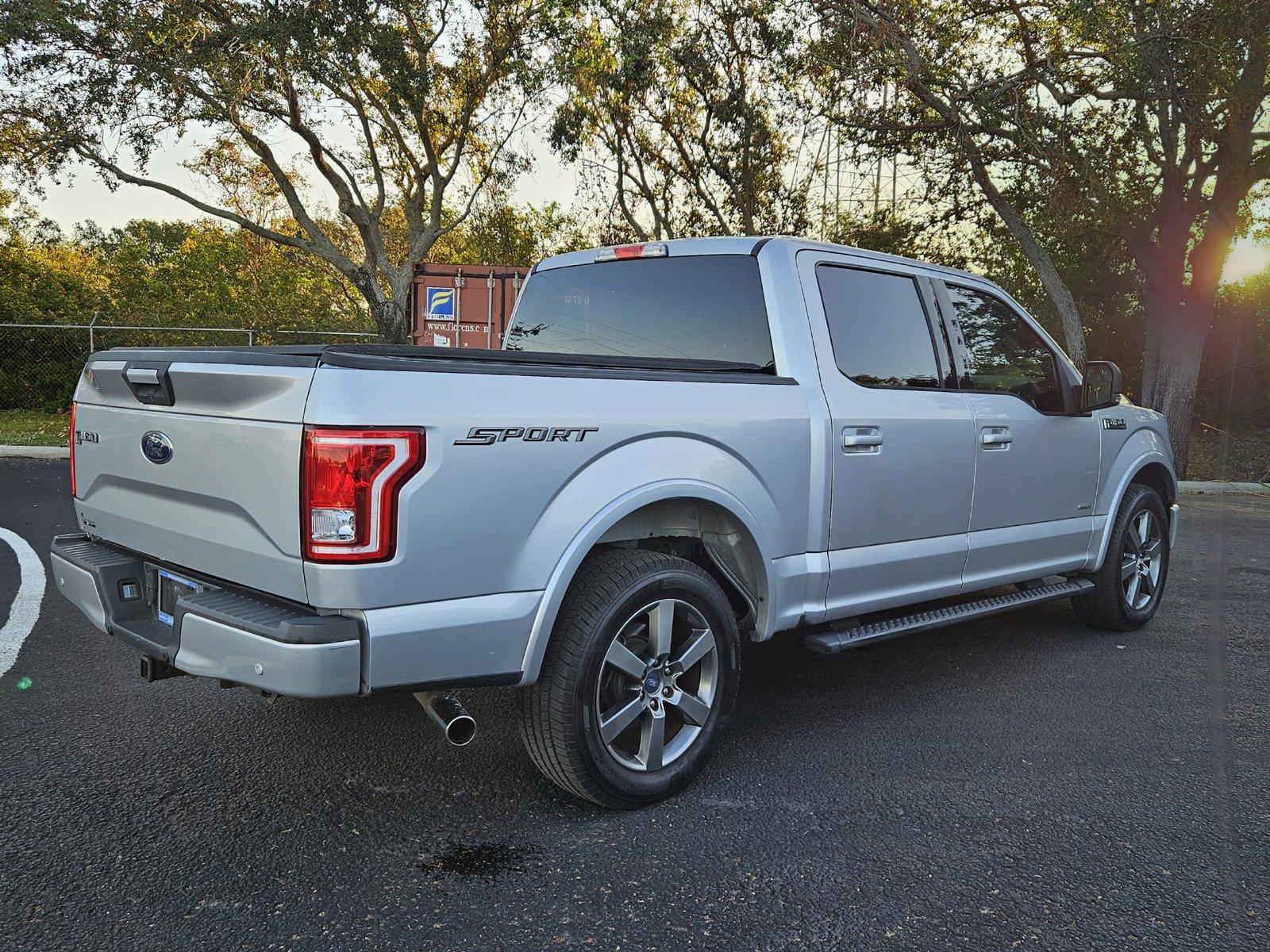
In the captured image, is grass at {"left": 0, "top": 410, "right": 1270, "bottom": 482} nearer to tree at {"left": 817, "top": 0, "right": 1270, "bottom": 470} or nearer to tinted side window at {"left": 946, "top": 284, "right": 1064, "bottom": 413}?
tree at {"left": 817, "top": 0, "right": 1270, "bottom": 470}

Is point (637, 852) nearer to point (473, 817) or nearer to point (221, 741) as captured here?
point (473, 817)

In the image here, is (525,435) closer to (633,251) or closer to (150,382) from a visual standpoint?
(150,382)

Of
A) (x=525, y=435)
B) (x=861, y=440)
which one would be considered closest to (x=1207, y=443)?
(x=861, y=440)

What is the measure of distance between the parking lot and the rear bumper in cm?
61

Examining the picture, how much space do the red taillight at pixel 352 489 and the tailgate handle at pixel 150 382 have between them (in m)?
0.79

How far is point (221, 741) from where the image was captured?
374 centimetres

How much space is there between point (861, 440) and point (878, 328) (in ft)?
1.94

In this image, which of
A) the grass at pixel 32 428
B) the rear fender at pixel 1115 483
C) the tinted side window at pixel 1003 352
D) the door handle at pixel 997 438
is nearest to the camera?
the door handle at pixel 997 438

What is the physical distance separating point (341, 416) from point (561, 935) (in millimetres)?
1471

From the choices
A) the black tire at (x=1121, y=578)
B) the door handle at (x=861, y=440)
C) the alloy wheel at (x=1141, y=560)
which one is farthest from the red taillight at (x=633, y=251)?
the alloy wheel at (x=1141, y=560)

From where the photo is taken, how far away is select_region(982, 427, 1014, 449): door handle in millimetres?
4470

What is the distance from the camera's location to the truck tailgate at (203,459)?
2609mm

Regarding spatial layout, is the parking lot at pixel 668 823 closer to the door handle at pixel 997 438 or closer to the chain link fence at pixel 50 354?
the door handle at pixel 997 438

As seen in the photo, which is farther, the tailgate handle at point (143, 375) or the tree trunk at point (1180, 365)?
the tree trunk at point (1180, 365)
